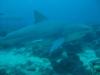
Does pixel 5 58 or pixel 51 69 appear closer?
pixel 51 69

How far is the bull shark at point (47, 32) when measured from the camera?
5078mm

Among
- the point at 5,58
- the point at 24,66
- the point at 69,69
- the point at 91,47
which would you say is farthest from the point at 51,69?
the point at 91,47

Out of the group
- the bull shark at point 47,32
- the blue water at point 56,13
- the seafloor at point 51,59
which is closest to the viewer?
the seafloor at point 51,59

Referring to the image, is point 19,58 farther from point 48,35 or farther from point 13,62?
point 48,35

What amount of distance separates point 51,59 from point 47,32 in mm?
768

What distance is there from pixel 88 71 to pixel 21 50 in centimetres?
340

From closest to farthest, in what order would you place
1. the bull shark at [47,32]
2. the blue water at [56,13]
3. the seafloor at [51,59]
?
the seafloor at [51,59], the bull shark at [47,32], the blue water at [56,13]

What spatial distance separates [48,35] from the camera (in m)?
5.32

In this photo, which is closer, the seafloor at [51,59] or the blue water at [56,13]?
the seafloor at [51,59]

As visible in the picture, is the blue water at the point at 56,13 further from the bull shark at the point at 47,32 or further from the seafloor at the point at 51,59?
the seafloor at the point at 51,59

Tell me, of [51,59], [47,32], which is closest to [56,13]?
[47,32]

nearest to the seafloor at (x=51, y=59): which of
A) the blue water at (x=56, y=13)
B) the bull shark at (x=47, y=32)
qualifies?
the bull shark at (x=47, y=32)

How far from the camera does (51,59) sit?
505 centimetres

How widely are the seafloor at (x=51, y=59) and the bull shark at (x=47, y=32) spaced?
273 mm
